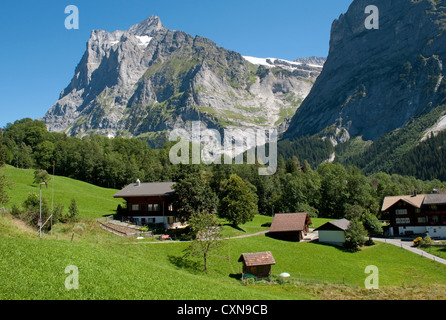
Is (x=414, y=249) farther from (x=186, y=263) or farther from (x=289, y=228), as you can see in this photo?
(x=186, y=263)

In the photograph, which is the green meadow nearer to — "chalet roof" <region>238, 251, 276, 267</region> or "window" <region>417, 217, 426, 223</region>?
"chalet roof" <region>238, 251, 276, 267</region>

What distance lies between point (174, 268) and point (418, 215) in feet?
213

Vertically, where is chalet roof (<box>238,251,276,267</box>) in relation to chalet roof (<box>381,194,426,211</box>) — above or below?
below

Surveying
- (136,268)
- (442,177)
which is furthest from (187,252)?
(442,177)

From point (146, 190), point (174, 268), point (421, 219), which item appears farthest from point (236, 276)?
point (421, 219)

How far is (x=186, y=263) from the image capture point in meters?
38.8

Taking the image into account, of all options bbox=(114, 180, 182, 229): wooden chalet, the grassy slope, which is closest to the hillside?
bbox=(114, 180, 182, 229): wooden chalet

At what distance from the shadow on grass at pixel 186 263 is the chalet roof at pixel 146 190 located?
20.4 meters

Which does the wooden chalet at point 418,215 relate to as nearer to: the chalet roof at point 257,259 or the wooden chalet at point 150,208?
the chalet roof at point 257,259

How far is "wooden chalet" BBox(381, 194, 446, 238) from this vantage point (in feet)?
234

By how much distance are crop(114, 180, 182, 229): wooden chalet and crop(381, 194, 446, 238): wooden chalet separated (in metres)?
53.3

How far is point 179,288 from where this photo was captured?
2386cm
